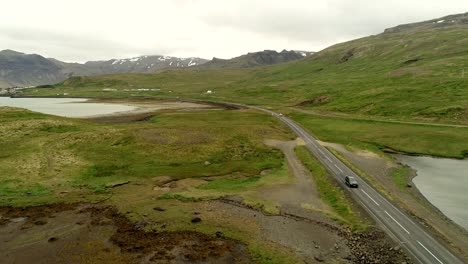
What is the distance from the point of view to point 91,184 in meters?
64.9

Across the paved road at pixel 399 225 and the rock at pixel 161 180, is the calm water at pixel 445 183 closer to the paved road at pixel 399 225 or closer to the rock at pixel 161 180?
the paved road at pixel 399 225

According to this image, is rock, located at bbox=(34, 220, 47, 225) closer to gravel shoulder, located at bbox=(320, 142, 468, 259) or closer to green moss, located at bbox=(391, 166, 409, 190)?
gravel shoulder, located at bbox=(320, 142, 468, 259)

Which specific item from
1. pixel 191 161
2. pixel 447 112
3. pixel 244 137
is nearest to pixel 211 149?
pixel 191 161

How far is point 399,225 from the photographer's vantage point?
164 feet

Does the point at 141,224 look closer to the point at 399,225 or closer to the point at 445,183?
the point at 399,225

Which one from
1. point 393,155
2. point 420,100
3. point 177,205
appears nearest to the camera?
point 177,205

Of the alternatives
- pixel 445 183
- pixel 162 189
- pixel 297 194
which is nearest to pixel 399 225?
pixel 297 194

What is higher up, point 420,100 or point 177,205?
point 420,100

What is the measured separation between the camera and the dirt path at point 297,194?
57.9 metres

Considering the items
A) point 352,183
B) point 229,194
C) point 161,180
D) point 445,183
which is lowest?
point 445,183

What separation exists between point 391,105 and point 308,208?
392 feet

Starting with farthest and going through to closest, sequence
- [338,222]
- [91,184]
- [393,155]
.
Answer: [393,155], [91,184], [338,222]

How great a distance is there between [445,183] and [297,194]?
31.2 metres

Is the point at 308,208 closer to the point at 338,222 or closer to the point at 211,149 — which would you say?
the point at 338,222
